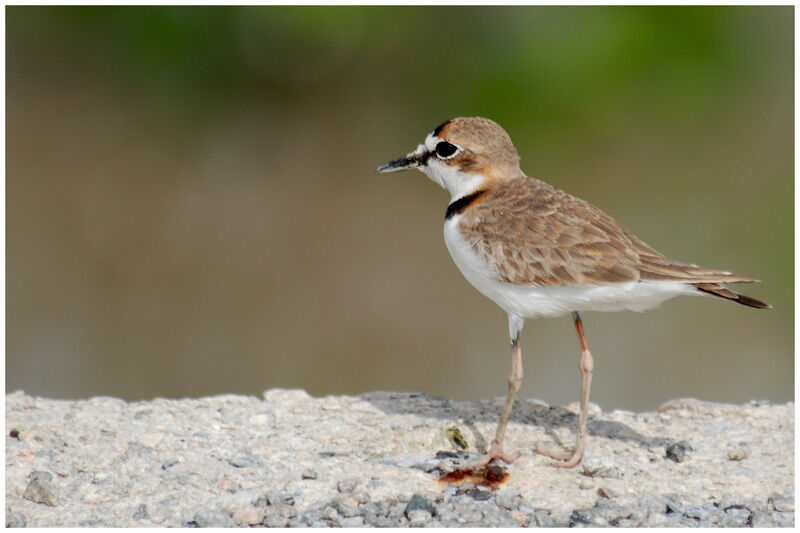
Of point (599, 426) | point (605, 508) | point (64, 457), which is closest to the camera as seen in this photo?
point (605, 508)

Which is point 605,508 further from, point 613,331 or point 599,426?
point 613,331

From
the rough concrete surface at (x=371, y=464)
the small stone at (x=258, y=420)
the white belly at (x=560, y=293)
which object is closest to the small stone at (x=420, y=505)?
the rough concrete surface at (x=371, y=464)

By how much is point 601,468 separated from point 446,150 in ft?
5.89

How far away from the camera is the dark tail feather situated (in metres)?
5.06

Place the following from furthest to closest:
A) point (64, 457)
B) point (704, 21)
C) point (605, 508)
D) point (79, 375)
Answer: point (704, 21) → point (79, 375) → point (64, 457) → point (605, 508)

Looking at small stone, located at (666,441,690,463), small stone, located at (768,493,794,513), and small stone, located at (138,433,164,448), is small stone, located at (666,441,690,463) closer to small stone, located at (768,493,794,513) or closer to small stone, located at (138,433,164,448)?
small stone, located at (768,493,794,513)

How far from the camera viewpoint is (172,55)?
12.3 metres

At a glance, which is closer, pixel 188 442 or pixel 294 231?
pixel 188 442

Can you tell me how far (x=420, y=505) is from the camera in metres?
4.79

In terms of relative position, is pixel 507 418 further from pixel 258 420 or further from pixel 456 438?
pixel 258 420

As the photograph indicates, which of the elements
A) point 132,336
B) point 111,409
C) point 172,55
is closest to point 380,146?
point 172,55

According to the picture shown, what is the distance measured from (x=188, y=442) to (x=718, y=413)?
2.82m

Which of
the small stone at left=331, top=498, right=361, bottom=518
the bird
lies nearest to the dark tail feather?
the bird

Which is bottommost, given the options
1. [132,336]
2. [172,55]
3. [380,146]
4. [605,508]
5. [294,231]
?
[605,508]
